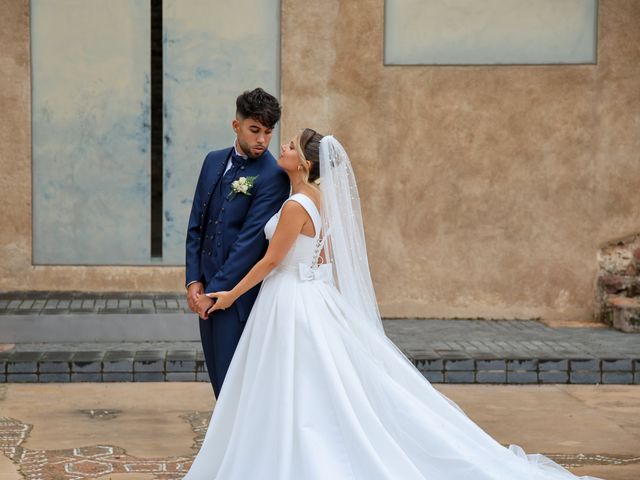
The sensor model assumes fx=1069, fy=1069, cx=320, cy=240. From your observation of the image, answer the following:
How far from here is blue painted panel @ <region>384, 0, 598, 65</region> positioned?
9461mm

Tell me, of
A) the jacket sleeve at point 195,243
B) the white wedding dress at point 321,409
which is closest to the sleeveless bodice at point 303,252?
the white wedding dress at point 321,409

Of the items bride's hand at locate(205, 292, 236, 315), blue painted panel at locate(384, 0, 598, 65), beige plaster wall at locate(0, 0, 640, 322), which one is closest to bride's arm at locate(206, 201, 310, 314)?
bride's hand at locate(205, 292, 236, 315)

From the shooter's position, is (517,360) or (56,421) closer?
(56,421)

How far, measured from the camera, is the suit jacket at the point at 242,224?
15.3 feet

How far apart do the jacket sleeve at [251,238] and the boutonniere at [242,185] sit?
0.05 meters

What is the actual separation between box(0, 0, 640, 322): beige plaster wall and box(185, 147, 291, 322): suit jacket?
4.64m

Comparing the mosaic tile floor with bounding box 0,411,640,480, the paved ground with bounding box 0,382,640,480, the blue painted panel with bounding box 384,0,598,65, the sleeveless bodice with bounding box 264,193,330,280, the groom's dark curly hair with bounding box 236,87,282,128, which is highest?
the blue painted panel with bounding box 384,0,598,65

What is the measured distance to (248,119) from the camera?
15.0ft

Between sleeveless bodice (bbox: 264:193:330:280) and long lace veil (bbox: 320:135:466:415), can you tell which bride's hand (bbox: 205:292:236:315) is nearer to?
sleeveless bodice (bbox: 264:193:330:280)

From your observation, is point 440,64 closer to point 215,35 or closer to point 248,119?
point 215,35

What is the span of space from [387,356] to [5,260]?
542 cm

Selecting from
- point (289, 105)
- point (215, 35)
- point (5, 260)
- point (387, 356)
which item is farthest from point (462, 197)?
point (387, 356)

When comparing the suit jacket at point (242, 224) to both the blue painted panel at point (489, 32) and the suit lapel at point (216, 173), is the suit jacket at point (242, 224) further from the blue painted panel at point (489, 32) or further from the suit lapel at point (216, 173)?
the blue painted panel at point (489, 32)

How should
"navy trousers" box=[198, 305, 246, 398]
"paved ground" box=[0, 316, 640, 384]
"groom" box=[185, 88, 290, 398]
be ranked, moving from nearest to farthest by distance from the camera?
"groom" box=[185, 88, 290, 398] < "navy trousers" box=[198, 305, 246, 398] < "paved ground" box=[0, 316, 640, 384]
